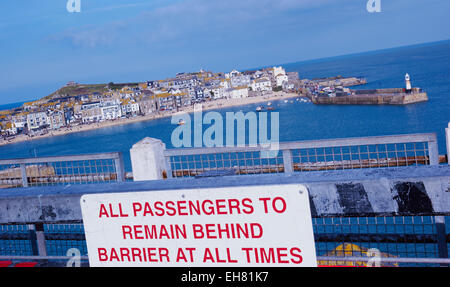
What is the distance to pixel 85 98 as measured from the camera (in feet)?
462

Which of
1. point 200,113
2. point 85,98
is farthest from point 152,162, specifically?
point 85,98

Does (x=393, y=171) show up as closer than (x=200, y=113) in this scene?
Yes

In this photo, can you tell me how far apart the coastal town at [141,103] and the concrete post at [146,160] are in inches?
3975

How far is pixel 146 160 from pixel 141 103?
4808 inches

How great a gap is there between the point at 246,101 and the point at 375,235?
121090mm

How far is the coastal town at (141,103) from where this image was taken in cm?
11806

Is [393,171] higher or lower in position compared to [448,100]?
higher

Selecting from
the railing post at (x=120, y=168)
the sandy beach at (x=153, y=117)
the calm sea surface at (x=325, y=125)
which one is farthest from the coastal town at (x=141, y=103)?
the railing post at (x=120, y=168)

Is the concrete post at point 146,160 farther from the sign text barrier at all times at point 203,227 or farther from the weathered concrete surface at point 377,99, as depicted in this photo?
the weathered concrete surface at point 377,99

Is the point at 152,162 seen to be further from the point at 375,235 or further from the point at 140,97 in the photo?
the point at 140,97

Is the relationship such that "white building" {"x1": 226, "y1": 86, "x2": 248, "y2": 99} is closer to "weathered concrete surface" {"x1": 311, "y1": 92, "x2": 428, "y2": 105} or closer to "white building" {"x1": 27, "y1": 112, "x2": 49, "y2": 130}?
"weathered concrete surface" {"x1": 311, "y1": 92, "x2": 428, "y2": 105}

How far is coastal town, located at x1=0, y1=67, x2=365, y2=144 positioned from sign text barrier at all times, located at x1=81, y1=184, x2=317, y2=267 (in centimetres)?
10498

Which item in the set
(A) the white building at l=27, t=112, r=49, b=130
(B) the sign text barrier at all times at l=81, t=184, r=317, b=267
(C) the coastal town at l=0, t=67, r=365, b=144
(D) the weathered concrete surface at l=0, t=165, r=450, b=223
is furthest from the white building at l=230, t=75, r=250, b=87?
(B) the sign text barrier at all times at l=81, t=184, r=317, b=267

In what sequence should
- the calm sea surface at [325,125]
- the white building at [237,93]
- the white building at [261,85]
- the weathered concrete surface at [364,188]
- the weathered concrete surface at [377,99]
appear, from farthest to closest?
the white building at [261,85], the white building at [237,93], the weathered concrete surface at [377,99], the calm sea surface at [325,125], the weathered concrete surface at [364,188]
